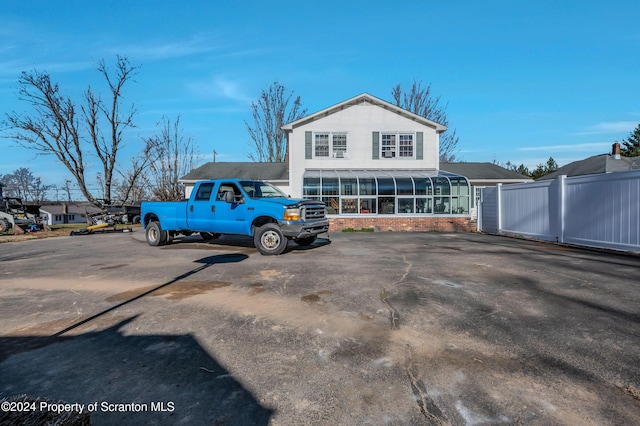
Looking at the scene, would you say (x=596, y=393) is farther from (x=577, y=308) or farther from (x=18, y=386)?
(x=18, y=386)

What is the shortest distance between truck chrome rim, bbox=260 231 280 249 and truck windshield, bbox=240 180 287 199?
1347 mm

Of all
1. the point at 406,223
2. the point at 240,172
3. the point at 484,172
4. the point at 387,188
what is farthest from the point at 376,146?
the point at 240,172

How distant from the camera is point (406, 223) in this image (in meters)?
18.1

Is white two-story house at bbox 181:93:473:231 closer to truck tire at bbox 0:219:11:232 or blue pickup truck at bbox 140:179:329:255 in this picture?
blue pickup truck at bbox 140:179:329:255

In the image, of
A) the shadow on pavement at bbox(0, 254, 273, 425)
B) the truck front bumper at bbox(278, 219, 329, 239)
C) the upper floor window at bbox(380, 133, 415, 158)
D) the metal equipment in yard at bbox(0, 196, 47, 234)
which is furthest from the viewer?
the upper floor window at bbox(380, 133, 415, 158)

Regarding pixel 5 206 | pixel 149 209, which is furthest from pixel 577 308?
pixel 5 206

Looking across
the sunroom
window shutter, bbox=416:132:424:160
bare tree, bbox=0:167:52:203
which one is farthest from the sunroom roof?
bare tree, bbox=0:167:52:203

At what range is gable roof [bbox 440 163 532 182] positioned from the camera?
23328mm

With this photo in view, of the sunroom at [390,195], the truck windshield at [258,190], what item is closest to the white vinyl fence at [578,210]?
the sunroom at [390,195]

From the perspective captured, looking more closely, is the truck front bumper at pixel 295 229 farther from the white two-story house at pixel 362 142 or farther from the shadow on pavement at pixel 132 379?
the white two-story house at pixel 362 142

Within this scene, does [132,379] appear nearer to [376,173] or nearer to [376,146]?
[376,173]

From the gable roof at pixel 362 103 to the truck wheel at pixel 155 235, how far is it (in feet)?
37.3

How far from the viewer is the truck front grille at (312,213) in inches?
371

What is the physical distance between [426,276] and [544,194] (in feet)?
27.8
